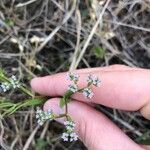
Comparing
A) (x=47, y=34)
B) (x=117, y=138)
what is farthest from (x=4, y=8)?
(x=117, y=138)

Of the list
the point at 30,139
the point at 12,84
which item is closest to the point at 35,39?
the point at 30,139

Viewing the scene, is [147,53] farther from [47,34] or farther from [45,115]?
[45,115]

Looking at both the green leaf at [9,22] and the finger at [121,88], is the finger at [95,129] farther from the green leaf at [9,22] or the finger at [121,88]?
the green leaf at [9,22]

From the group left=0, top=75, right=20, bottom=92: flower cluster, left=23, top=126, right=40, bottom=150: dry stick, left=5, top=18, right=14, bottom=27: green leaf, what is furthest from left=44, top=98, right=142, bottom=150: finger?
left=5, top=18, right=14, bottom=27: green leaf

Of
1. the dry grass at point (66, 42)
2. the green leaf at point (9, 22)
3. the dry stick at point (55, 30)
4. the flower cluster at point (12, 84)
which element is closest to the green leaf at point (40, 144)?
the dry grass at point (66, 42)

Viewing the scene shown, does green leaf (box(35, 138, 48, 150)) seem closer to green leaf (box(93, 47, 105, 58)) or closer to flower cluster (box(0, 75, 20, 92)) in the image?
green leaf (box(93, 47, 105, 58))

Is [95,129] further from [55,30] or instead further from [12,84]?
[55,30]

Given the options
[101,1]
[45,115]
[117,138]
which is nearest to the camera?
[45,115]
